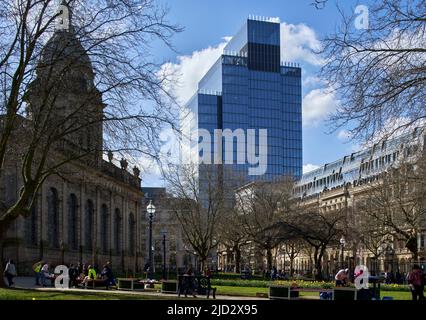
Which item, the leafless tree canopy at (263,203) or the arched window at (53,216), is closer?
the arched window at (53,216)

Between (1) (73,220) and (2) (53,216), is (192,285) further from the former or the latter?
(1) (73,220)

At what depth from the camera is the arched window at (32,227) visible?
161 ft

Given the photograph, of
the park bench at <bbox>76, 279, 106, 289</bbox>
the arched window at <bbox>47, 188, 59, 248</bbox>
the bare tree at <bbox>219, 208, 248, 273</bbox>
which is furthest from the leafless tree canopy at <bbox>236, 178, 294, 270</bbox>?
the park bench at <bbox>76, 279, 106, 289</bbox>

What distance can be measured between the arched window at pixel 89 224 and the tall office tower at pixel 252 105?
16.5 meters

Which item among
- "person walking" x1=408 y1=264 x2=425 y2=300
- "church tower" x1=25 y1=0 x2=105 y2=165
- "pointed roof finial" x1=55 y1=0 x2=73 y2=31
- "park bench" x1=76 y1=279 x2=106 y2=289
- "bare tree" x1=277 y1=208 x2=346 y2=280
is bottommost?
"park bench" x1=76 y1=279 x2=106 y2=289

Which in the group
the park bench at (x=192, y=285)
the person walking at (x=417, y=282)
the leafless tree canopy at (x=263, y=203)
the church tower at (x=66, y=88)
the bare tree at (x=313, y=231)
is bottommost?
the park bench at (x=192, y=285)

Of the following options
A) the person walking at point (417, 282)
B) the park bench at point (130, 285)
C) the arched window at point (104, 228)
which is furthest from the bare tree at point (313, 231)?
the arched window at point (104, 228)

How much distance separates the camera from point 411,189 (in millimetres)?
50156

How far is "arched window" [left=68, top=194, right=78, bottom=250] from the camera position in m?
59.5

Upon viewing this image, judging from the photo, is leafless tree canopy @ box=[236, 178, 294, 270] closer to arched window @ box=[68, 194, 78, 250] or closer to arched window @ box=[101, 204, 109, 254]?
arched window @ box=[101, 204, 109, 254]

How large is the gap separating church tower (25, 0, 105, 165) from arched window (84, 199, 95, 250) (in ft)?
139

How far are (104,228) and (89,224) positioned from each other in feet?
17.9

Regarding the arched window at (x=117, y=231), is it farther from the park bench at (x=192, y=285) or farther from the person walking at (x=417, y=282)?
the person walking at (x=417, y=282)
